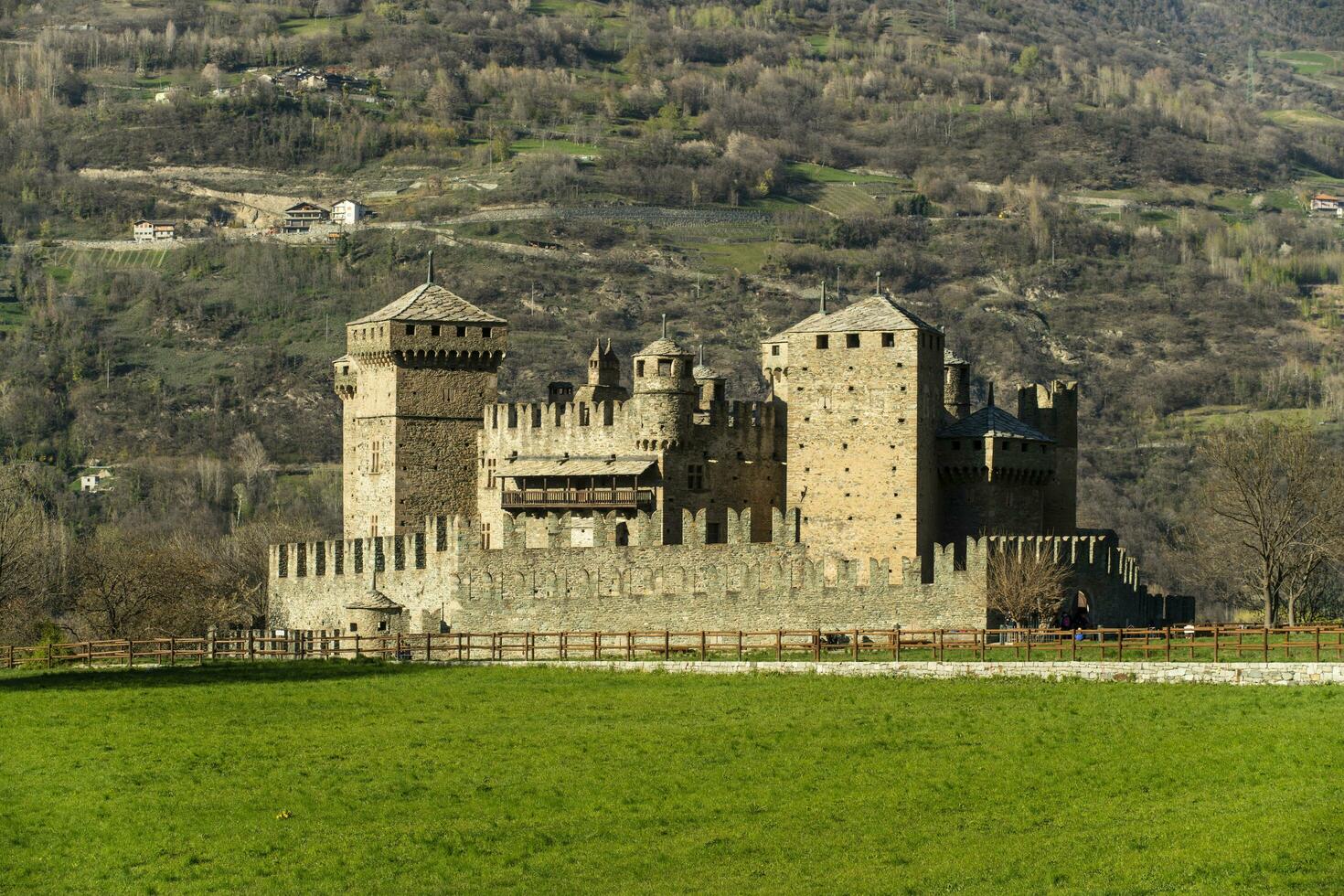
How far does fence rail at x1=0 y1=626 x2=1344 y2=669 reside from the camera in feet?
181

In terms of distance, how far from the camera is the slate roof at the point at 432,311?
83500mm

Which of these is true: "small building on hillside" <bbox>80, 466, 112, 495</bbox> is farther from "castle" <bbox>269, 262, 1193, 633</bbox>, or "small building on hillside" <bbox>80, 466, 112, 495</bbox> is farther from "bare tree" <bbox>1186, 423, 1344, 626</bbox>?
"bare tree" <bbox>1186, 423, 1344, 626</bbox>

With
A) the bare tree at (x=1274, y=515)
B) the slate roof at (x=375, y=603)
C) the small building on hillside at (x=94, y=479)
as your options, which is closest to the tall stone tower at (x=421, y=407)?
the slate roof at (x=375, y=603)

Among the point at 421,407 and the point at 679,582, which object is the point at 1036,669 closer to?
the point at 679,582

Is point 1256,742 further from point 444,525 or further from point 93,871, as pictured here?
point 444,525

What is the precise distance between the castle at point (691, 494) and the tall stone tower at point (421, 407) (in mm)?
64

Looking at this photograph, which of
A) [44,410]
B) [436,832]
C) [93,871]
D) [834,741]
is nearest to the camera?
[93,871]

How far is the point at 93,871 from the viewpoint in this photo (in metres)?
36.0

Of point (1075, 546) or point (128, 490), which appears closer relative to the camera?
point (1075, 546)

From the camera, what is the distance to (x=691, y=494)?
77688mm

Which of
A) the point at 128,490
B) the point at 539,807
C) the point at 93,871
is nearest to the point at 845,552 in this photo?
the point at 539,807

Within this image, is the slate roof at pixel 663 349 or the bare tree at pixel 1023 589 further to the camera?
the slate roof at pixel 663 349

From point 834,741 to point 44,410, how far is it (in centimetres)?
15390

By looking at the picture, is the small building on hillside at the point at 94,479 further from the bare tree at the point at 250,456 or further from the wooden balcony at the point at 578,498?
Result: the wooden balcony at the point at 578,498
